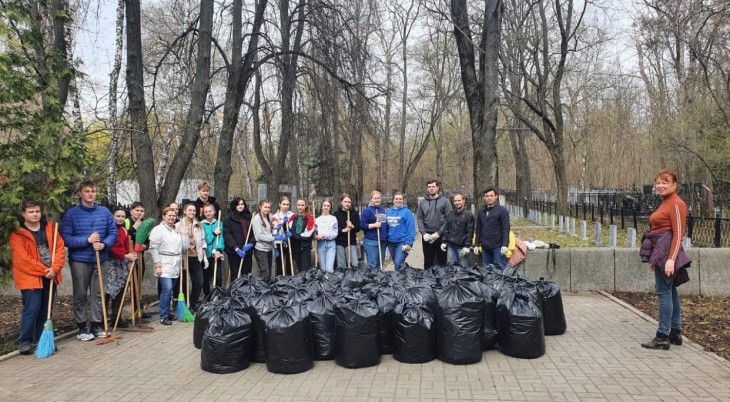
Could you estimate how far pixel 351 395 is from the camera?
433 centimetres

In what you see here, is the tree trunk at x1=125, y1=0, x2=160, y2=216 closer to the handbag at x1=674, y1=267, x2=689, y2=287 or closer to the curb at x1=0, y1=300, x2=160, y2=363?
the curb at x1=0, y1=300, x2=160, y2=363

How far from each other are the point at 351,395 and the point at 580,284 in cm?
558

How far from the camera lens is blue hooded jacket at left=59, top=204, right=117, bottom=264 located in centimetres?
609

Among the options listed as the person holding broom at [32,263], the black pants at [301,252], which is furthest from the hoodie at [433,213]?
the person holding broom at [32,263]

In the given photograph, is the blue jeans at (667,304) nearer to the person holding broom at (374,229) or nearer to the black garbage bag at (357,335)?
the black garbage bag at (357,335)

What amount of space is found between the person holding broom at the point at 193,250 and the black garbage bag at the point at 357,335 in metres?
3.13

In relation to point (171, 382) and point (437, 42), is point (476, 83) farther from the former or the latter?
point (437, 42)

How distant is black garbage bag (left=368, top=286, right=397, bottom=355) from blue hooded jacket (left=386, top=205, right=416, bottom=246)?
3041 millimetres

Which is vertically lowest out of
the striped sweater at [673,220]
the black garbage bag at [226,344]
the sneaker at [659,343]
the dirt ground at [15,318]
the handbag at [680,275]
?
the dirt ground at [15,318]

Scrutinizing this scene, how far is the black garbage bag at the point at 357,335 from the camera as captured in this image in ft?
16.2

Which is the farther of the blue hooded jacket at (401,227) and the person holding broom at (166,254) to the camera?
the blue hooded jacket at (401,227)

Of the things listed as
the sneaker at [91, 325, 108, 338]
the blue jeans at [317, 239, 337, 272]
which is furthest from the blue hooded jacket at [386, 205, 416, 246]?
the sneaker at [91, 325, 108, 338]

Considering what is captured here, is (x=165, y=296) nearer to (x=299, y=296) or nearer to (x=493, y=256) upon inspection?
(x=299, y=296)

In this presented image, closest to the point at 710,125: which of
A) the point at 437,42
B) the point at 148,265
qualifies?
the point at 148,265
